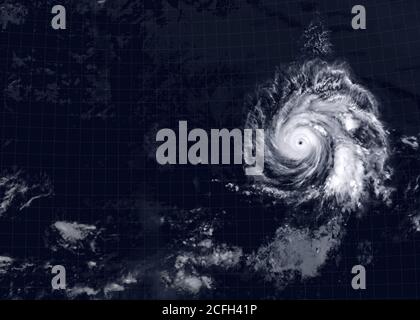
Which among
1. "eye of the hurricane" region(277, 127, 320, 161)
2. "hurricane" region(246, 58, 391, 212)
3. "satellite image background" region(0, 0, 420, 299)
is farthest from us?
"eye of the hurricane" region(277, 127, 320, 161)

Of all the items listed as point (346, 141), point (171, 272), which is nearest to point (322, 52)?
point (346, 141)

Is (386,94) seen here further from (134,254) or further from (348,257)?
(134,254)

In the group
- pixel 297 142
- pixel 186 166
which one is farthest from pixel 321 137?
pixel 186 166

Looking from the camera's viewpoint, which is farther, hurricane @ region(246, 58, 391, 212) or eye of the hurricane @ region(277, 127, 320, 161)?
eye of the hurricane @ region(277, 127, 320, 161)

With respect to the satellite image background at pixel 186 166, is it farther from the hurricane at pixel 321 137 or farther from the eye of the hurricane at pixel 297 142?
the eye of the hurricane at pixel 297 142

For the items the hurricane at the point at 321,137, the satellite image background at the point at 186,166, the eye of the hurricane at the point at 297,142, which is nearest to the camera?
the satellite image background at the point at 186,166

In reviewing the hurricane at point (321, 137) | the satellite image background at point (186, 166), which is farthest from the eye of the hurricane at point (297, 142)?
the satellite image background at point (186, 166)

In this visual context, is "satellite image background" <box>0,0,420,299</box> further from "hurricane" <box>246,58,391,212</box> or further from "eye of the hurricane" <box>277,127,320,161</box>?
"eye of the hurricane" <box>277,127,320,161</box>

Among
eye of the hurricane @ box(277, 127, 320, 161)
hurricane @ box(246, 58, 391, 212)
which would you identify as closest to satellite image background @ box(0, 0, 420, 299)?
hurricane @ box(246, 58, 391, 212)
